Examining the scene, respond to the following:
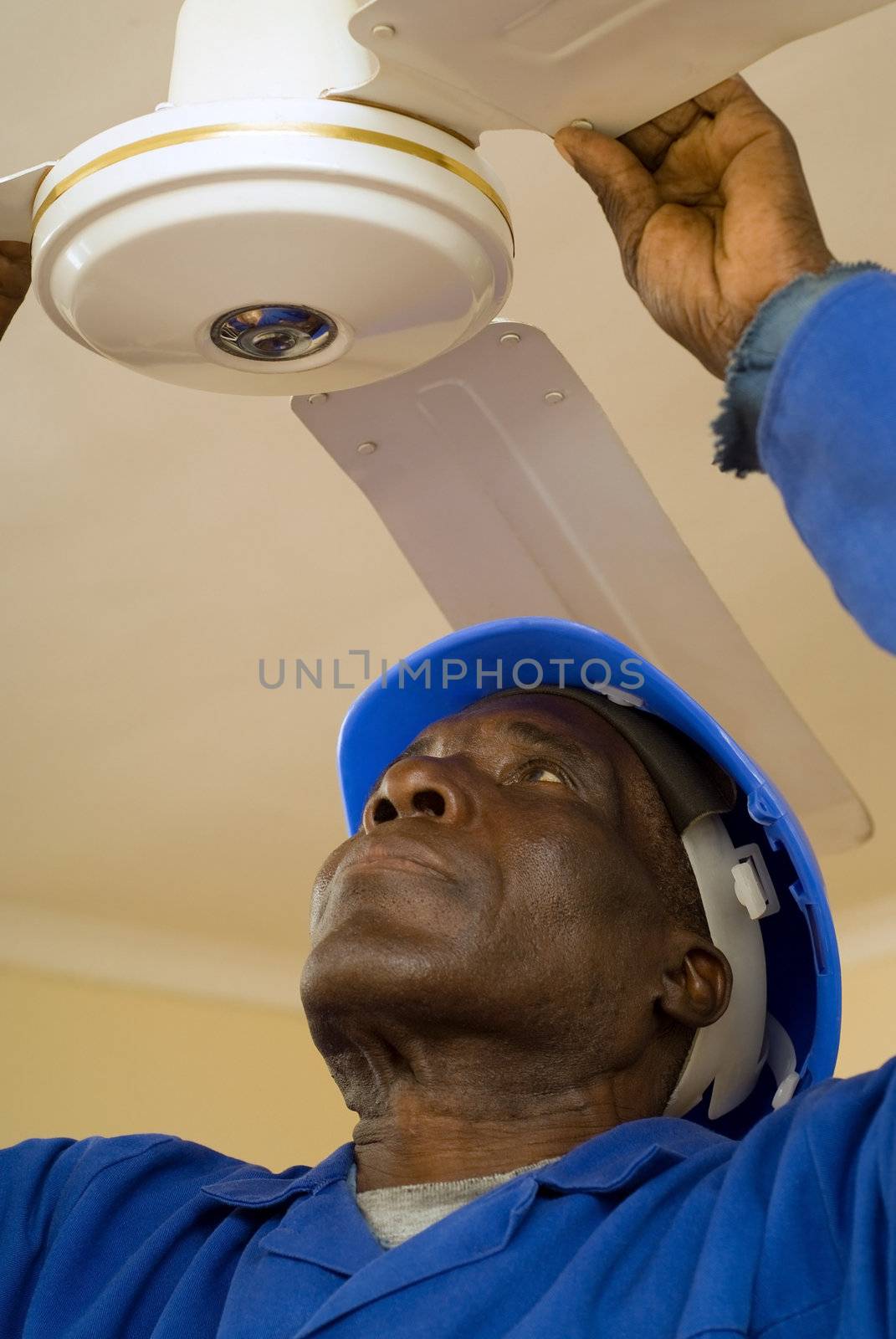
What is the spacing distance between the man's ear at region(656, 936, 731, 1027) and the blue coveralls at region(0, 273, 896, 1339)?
0.14 m

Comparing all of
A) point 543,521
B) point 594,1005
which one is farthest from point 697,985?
point 543,521

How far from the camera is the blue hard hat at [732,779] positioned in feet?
3.91

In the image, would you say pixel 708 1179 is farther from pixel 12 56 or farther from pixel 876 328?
pixel 12 56

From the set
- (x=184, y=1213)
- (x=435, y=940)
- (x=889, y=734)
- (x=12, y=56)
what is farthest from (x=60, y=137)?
(x=889, y=734)

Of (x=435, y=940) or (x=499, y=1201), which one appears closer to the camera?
(x=499, y=1201)

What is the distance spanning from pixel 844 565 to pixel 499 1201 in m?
0.47

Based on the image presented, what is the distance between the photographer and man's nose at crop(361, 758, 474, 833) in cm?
117

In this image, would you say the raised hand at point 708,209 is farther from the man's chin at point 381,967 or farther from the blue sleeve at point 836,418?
the man's chin at point 381,967

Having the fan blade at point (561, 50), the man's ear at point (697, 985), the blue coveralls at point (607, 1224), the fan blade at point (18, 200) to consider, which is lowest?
the blue coveralls at point (607, 1224)

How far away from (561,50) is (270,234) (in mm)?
187

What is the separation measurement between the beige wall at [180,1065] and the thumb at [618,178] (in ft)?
7.46

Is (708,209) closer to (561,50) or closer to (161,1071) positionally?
(561,50)

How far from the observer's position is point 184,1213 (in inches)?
44.0

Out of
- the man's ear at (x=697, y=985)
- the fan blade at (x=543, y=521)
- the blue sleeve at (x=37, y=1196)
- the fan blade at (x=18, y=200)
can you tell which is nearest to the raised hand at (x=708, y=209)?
the fan blade at (x=543, y=521)
